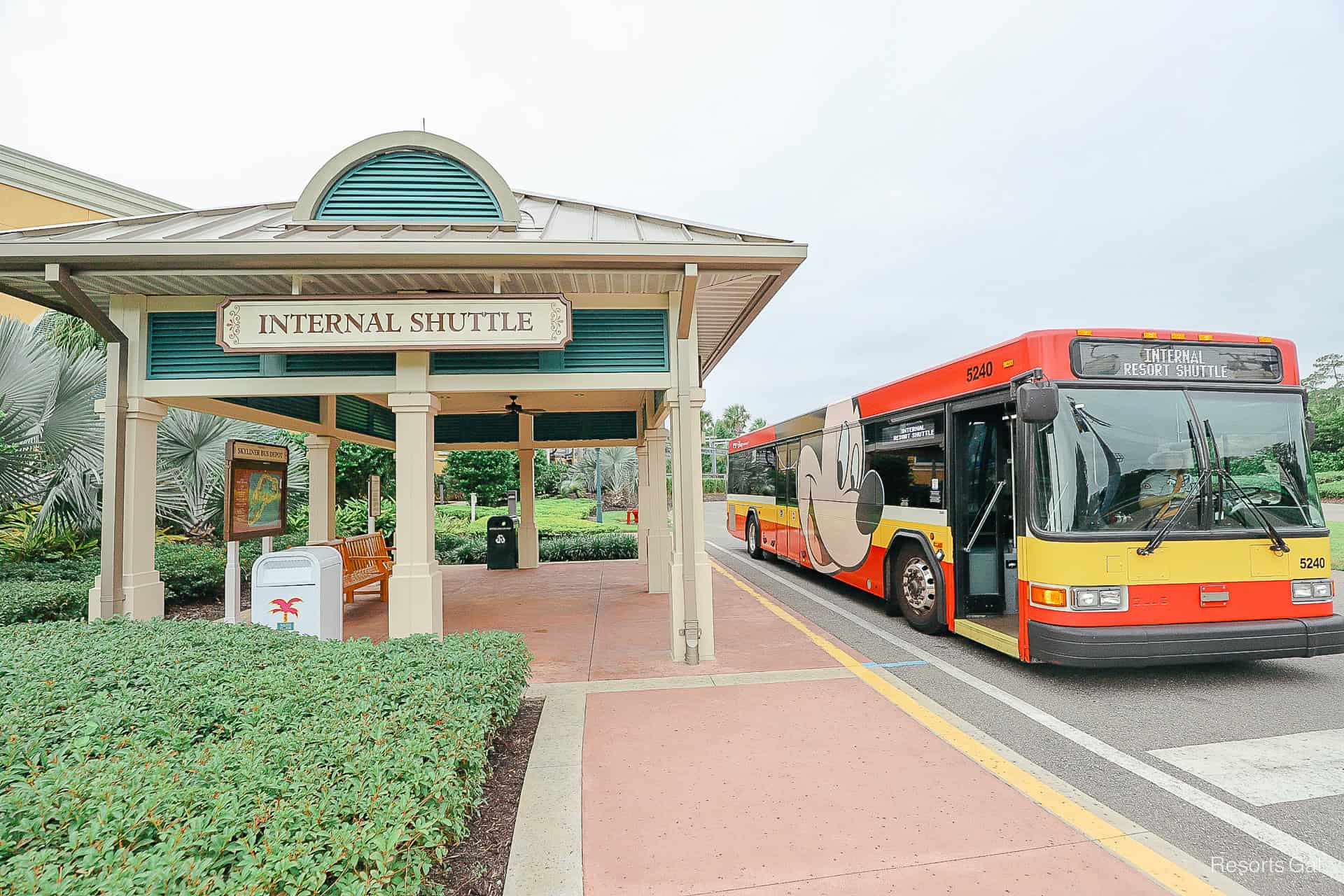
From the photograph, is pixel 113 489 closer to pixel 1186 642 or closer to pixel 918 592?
pixel 918 592

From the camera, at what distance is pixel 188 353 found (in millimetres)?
6219

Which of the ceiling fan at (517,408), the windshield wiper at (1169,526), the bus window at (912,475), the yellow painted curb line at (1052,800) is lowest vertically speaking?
the yellow painted curb line at (1052,800)

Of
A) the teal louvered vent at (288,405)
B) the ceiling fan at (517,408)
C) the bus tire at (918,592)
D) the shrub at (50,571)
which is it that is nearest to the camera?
the bus tire at (918,592)

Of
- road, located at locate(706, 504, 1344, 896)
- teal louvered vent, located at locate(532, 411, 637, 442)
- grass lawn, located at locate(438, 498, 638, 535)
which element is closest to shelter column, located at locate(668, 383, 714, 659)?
road, located at locate(706, 504, 1344, 896)

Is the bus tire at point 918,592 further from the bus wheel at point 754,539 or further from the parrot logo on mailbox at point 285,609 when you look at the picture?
the bus wheel at point 754,539

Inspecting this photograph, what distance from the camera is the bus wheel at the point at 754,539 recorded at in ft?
51.1

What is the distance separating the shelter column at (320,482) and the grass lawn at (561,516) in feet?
27.9

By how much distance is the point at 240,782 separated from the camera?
2.43 meters

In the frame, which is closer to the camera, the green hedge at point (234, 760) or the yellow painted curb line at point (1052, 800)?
the green hedge at point (234, 760)

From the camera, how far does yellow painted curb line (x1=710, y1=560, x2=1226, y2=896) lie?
283 cm

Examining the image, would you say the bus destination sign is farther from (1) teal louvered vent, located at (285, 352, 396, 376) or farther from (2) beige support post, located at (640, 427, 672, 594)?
(2) beige support post, located at (640, 427, 672, 594)

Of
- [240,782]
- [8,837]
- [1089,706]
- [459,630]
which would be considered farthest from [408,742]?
[459,630]

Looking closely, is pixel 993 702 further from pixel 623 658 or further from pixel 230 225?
pixel 230 225

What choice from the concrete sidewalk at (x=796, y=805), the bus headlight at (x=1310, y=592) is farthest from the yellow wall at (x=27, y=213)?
the bus headlight at (x=1310, y=592)
